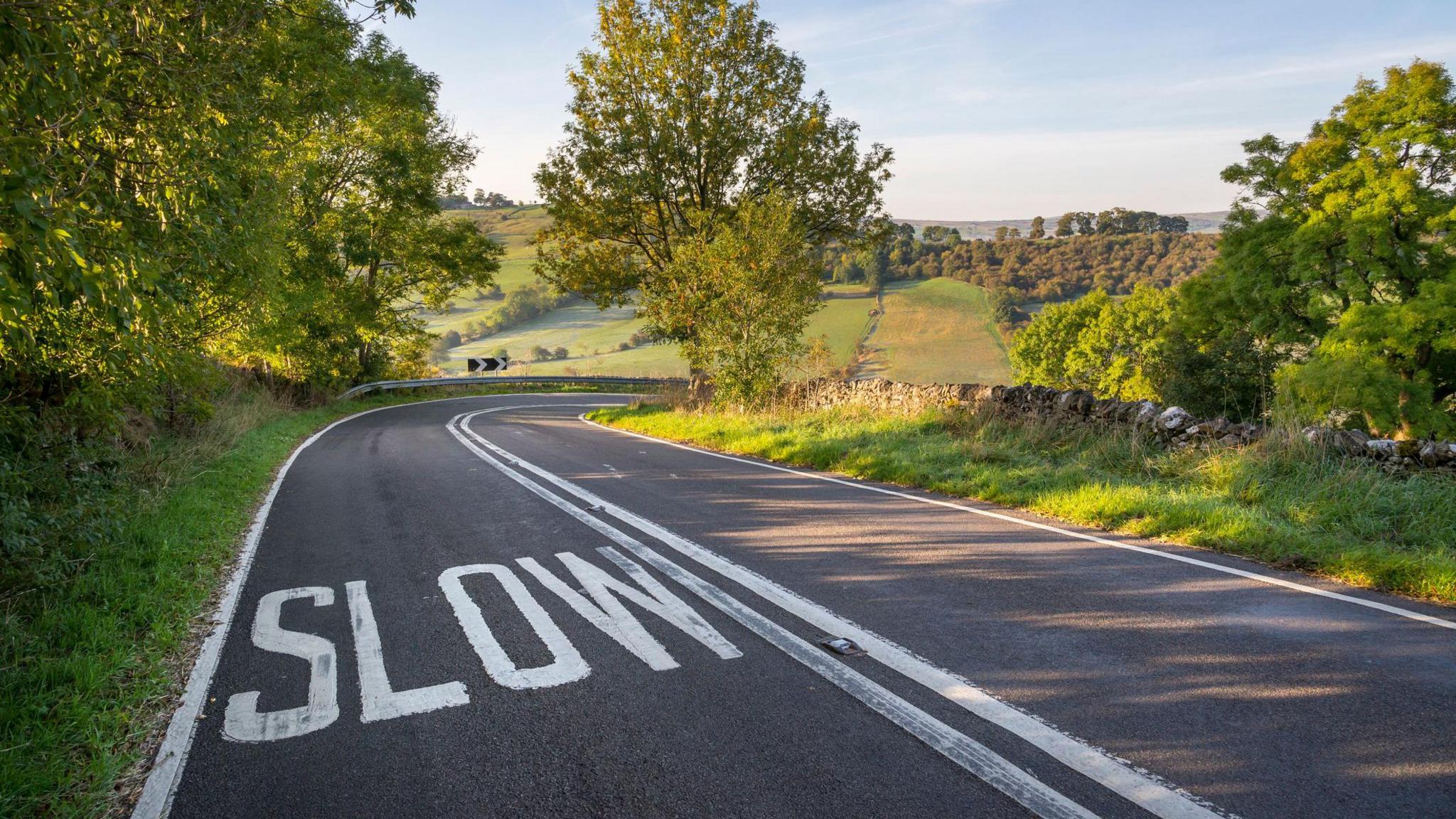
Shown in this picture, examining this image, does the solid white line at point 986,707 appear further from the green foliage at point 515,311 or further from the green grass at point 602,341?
the green foliage at point 515,311

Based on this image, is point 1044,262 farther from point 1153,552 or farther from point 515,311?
point 1153,552

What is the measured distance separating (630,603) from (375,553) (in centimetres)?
283

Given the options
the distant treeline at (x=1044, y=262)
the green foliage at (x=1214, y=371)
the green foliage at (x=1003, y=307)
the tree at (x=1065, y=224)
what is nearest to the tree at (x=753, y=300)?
the green foliage at (x=1214, y=371)

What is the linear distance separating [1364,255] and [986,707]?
115 ft

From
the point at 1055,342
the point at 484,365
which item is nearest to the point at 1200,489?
the point at 484,365

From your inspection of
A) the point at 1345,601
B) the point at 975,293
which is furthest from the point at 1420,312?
the point at 975,293

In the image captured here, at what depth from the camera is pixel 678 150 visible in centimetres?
2256

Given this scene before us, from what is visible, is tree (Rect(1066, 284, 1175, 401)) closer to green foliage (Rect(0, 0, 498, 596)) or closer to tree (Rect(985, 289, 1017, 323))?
tree (Rect(985, 289, 1017, 323))

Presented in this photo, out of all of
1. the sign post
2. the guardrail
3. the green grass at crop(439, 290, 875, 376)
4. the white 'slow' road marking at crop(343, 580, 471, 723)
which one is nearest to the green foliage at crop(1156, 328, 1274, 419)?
the green grass at crop(439, 290, 875, 376)

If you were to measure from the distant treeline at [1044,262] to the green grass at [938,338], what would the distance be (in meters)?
4.13

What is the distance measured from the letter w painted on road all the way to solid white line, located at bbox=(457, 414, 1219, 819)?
21.5 inches

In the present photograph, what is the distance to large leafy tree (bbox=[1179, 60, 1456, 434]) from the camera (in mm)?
26016

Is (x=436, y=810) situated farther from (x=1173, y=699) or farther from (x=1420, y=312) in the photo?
(x=1420, y=312)

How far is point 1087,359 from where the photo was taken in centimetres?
5788
